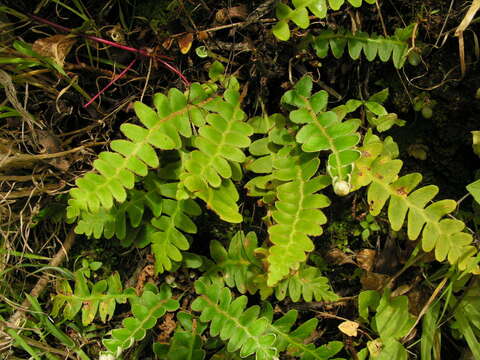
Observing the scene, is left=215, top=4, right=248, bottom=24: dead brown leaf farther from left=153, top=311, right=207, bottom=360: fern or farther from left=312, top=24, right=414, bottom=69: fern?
left=153, top=311, right=207, bottom=360: fern

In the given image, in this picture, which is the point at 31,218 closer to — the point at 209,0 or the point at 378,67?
the point at 209,0

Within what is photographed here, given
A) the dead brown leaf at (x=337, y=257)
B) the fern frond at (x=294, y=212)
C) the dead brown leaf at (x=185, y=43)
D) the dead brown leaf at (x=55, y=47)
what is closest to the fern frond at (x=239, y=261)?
the fern frond at (x=294, y=212)

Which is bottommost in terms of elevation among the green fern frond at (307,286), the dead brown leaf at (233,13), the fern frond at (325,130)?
the green fern frond at (307,286)

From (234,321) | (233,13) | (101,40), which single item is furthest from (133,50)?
(234,321)

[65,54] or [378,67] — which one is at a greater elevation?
[65,54]

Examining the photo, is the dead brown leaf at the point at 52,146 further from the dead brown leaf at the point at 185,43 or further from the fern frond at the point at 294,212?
the fern frond at the point at 294,212

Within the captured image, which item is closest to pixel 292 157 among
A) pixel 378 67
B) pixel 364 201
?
pixel 364 201

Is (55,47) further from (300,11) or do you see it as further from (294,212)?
(294,212)

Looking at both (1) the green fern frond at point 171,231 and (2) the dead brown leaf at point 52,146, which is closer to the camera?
(1) the green fern frond at point 171,231
